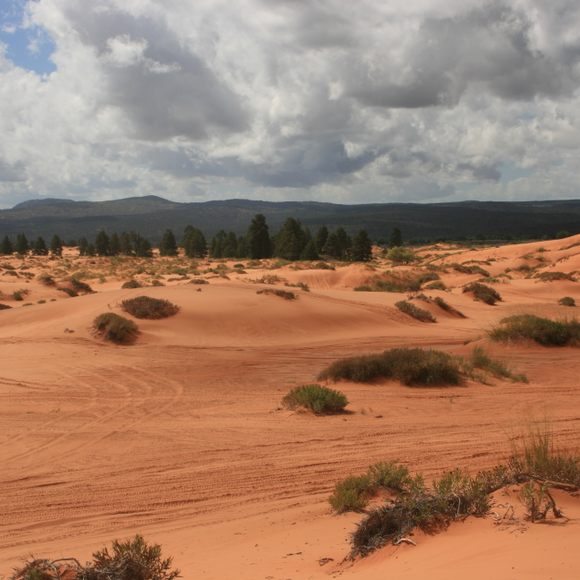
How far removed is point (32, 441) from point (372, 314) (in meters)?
16.9

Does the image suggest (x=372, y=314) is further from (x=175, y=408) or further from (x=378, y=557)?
(x=378, y=557)

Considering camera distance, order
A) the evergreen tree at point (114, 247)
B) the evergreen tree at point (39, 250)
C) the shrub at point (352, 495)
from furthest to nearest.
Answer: the evergreen tree at point (39, 250), the evergreen tree at point (114, 247), the shrub at point (352, 495)

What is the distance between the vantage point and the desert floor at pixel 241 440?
214 inches

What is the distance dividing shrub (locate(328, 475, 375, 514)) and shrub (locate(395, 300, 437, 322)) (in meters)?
19.1

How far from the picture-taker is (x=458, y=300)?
3322 cm

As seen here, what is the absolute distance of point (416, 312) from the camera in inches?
1027

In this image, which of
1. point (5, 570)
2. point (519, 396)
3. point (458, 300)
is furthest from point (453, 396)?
point (458, 300)

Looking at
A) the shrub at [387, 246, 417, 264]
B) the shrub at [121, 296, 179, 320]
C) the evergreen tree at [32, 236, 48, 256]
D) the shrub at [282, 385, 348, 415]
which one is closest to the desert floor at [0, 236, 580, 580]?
the shrub at [282, 385, 348, 415]

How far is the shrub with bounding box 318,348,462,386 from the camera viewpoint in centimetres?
1457

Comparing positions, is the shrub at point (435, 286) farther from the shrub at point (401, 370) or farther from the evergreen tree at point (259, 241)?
the evergreen tree at point (259, 241)

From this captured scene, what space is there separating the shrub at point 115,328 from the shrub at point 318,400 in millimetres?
8500

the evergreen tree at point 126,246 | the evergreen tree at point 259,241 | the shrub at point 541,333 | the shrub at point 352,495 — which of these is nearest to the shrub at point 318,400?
the shrub at point 352,495

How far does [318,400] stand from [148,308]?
1172 centimetres

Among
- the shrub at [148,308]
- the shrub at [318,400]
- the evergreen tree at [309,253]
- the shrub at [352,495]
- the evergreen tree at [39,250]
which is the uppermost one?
the evergreen tree at [39,250]
